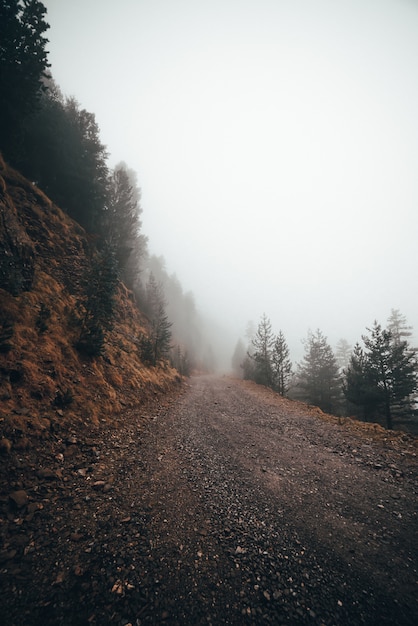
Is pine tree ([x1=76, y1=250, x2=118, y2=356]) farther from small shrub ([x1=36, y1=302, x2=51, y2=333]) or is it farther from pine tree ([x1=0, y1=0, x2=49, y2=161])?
pine tree ([x1=0, y1=0, x2=49, y2=161])

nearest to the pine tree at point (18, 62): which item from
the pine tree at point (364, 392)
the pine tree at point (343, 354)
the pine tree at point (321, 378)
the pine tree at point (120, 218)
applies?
the pine tree at point (120, 218)

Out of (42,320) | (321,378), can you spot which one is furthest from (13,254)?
(321,378)

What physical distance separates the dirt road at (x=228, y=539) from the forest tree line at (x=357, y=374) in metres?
11.8

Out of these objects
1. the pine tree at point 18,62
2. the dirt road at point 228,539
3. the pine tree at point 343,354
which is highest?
the pine tree at point 18,62

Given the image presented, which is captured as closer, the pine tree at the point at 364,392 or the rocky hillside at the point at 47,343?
the rocky hillside at the point at 47,343

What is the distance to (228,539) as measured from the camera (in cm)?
430

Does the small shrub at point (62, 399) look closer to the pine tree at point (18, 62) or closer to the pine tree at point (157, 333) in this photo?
the pine tree at point (157, 333)

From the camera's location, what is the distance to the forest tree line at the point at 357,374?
56.9ft

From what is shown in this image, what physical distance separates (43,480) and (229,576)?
4538 millimetres

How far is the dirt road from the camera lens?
3125 mm

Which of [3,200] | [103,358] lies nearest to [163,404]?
[103,358]

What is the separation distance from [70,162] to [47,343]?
59.2 feet

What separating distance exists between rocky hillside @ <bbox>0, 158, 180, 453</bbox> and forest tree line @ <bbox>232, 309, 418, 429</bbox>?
14110mm

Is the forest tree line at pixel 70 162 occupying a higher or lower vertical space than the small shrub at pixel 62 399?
higher
